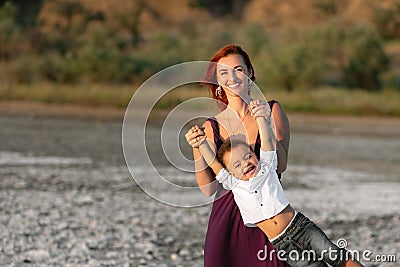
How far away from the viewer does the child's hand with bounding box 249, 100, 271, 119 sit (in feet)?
18.0

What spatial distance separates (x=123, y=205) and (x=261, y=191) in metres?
8.52

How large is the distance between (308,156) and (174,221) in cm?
1206

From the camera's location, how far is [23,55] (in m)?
51.2

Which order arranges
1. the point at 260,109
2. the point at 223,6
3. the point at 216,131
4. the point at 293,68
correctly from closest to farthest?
the point at 260,109 → the point at 216,131 → the point at 293,68 → the point at 223,6

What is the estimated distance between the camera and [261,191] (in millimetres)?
5566

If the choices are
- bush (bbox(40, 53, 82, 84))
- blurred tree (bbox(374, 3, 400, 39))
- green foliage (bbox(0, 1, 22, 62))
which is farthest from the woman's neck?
blurred tree (bbox(374, 3, 400, 39))

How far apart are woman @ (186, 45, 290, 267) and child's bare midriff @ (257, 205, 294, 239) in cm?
11

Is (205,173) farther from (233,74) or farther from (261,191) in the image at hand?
(233,74)

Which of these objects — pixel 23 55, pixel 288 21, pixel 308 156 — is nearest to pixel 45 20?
pixel 23 55

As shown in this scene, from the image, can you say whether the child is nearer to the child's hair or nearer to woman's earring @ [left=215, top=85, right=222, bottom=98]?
the child's hair

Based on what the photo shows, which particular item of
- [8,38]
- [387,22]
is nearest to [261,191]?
[8,38]

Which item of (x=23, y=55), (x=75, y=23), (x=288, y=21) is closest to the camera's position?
(x=23, y=55)

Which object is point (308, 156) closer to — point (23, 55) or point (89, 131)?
point (89, 131)

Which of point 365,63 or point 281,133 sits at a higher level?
point 365,63
